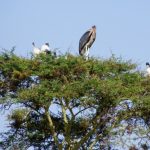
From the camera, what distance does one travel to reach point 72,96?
24359 mm

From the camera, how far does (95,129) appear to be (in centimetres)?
2548

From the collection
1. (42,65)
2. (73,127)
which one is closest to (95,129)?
(73,127)

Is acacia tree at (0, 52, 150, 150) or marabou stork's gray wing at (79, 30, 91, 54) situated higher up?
marabou stork's gray wing at (79, 30, 91, 54)

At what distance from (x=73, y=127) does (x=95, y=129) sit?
1218 mm

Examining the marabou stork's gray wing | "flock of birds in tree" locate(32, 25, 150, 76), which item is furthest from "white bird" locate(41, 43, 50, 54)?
the marabou stork's gray wing

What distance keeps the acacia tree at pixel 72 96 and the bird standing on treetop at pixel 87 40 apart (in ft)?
9.10

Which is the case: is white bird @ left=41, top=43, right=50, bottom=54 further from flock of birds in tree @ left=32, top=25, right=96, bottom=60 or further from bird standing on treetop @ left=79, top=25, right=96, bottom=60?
bird standing on treetop @ left=79, top=25, right=96, bottom=60

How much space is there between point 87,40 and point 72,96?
4.88 m

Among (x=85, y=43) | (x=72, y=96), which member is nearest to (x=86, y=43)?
(x=85, y=43)

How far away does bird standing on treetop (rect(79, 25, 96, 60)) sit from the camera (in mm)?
28380

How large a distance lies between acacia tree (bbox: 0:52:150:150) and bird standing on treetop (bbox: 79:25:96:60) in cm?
277

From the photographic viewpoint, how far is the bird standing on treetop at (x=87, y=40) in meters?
28.4

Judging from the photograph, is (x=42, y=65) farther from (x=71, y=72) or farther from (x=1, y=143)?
(x=1, y=143)

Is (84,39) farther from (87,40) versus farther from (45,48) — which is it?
(45,48)
